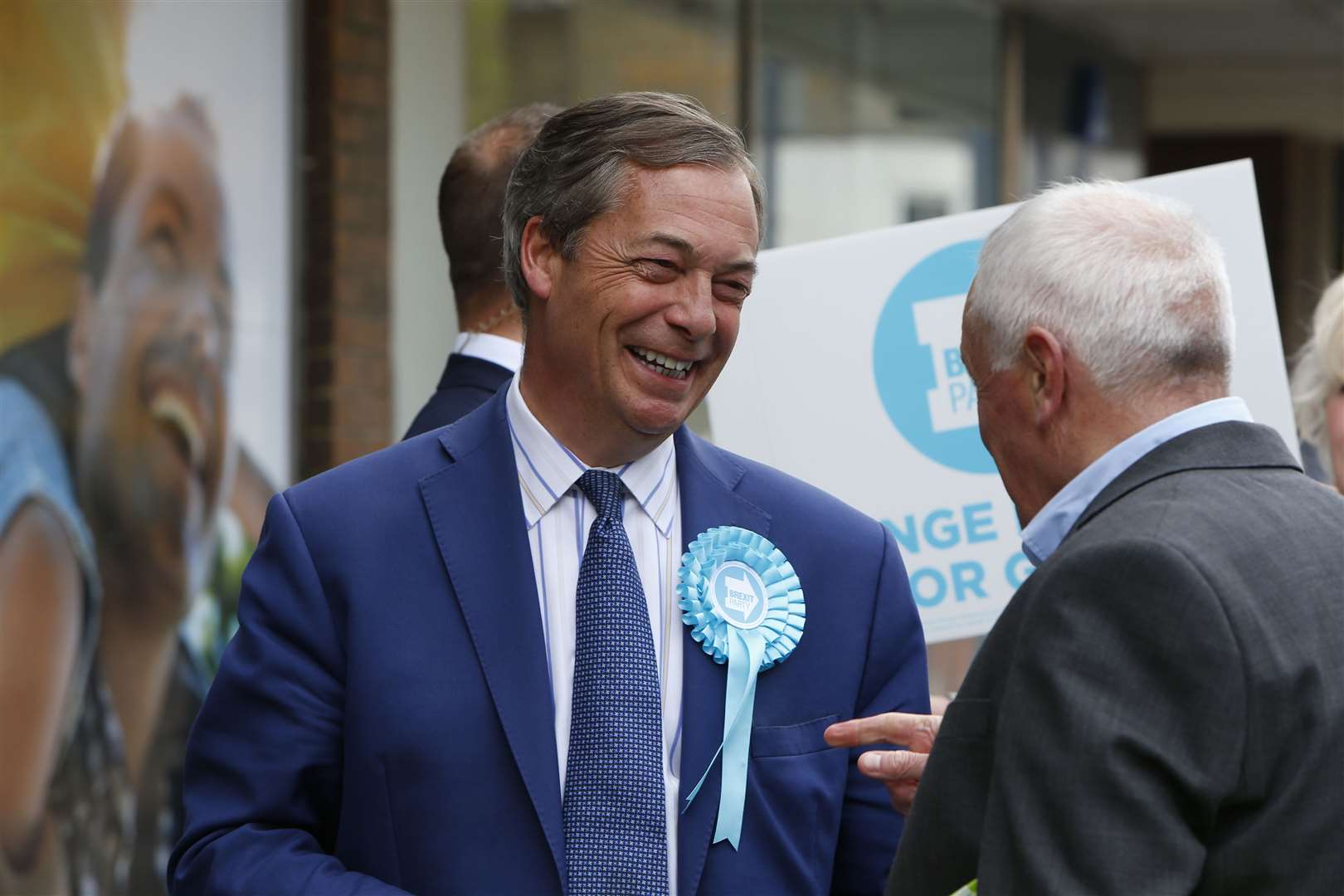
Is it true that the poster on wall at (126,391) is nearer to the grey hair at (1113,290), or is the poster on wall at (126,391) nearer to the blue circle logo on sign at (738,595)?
the blue circle logo on sign at (738,595)

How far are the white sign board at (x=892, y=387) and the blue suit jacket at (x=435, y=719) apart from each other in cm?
85

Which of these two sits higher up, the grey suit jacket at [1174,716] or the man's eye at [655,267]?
the man's eye at [655,267]

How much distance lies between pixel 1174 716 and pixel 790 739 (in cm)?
66

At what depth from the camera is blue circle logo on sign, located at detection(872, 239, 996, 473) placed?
3318 millimetres

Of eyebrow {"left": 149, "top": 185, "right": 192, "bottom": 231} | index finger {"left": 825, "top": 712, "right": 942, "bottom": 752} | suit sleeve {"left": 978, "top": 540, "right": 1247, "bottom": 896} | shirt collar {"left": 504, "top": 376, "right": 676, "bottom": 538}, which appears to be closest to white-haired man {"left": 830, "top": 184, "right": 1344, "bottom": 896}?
suit sleeve {"left": 978, "top": 540, "right": 1247, "bottom": 896}

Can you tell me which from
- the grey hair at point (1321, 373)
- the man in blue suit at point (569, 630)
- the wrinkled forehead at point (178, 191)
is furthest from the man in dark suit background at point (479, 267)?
the wrinkled forehead at point (178, 191)

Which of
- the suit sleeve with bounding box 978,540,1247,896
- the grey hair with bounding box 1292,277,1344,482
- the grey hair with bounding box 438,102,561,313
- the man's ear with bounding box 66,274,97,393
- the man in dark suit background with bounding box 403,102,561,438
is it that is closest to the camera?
the suit sleeve with bounding box 978,540,1247,896

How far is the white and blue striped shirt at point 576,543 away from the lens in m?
2.32

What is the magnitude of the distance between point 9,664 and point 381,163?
2.07m

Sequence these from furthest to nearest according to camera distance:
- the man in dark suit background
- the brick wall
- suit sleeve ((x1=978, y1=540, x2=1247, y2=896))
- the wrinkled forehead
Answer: the brick wall
the wrinkled forehead
the man in dark suit background
suit sleeve ((x1=978, y1=540, x2=1247, y2=896))

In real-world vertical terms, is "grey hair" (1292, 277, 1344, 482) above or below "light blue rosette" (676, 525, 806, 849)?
above

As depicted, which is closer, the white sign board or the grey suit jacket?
the grey suit jacket

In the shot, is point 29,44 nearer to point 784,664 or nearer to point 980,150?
point 784,664

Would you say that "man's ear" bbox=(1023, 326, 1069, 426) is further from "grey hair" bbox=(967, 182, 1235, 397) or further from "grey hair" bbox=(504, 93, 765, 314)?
"grey hair" bbox=(504, 93, 765, 314)
